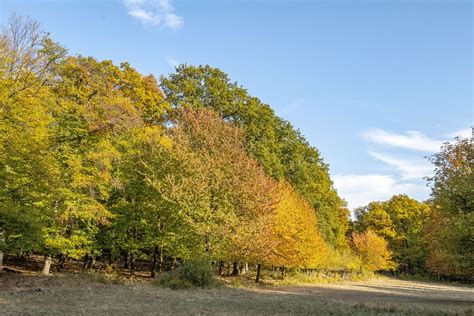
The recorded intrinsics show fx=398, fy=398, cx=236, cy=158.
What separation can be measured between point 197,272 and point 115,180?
7.90 m

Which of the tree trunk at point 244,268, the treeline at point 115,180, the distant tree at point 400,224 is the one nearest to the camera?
the treeline at point 115,180

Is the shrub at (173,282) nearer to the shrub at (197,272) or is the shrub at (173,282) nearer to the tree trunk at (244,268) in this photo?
the shrub at (197,272)

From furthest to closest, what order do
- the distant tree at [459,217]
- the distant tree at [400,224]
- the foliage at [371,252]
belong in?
1. the distant tree at [400,224]
2. the foliage at [371,252]
3. the distant tree at [459,217]

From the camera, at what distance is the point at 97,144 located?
24.9 metres

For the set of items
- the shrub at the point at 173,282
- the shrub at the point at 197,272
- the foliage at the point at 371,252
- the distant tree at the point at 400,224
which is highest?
the distant tree at the point at 400,224

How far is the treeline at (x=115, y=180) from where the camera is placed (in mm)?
19438

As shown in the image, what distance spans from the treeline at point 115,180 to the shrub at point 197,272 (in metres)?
1.94

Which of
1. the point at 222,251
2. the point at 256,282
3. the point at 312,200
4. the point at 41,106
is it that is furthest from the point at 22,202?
the point at 312,200

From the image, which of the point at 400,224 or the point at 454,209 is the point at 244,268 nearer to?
the point at 454,209

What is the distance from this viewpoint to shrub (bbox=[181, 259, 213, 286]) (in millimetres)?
23062

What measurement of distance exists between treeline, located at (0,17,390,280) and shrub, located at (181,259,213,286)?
1943 millimetres

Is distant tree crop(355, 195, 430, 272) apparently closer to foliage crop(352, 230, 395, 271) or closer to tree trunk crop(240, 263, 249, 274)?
foliage crop(352, 230, 395, 271)

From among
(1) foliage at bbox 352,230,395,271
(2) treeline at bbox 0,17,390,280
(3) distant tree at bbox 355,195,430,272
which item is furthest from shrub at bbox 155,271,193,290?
(3) distant tree at bbox 355,195,430,272

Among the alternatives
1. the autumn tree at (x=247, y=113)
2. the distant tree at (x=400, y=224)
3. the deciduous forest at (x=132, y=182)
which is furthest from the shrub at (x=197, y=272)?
the distant tree at (x=400, y=224)
